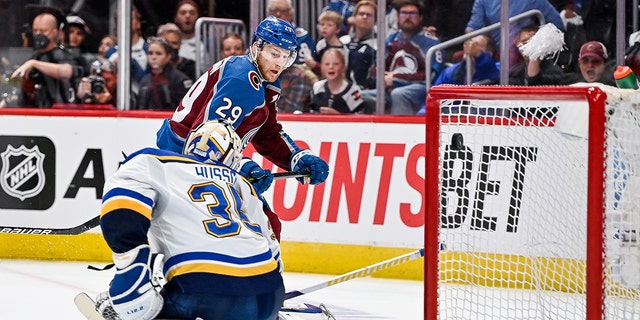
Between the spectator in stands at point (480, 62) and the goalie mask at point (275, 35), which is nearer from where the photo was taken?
the goalie mask at point (275, 35)

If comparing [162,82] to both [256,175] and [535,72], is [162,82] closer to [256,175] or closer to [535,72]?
[535,72]

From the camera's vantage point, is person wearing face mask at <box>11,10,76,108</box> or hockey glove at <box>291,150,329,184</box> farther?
person wearing face mask at <box>11,10,76,108</box>

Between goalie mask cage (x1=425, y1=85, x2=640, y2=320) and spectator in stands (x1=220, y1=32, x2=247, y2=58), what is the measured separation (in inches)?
66.5

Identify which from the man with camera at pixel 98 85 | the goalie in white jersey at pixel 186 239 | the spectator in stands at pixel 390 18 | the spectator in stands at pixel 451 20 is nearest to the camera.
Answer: the goalie in white jersey at pixel 186 239

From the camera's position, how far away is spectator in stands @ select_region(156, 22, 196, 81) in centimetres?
577

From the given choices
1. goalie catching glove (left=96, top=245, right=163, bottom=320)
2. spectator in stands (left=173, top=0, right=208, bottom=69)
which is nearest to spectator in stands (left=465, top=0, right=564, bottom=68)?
spectator in stands (left=173, top=0, right=208, bottom=69)

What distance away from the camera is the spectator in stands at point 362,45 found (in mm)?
5398

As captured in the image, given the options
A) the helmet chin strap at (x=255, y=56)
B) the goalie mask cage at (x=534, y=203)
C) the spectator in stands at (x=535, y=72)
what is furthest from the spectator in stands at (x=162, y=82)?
the helmet chin strap at (x=255, y=56)

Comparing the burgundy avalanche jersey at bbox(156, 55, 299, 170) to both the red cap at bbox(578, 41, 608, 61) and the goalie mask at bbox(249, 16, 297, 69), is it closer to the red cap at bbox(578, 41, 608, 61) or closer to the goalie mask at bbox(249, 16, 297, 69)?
the goalie mask at bbox(249, 16, 297, 69)

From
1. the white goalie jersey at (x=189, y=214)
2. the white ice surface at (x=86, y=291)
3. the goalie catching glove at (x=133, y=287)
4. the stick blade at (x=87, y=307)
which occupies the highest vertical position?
the white goalie jersey at (x=189, y=214)

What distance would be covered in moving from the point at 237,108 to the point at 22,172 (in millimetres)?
2539

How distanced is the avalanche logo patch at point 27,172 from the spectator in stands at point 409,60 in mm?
1819

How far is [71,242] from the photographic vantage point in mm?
5629

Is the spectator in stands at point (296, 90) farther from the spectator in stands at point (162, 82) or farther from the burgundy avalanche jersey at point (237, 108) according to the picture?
the burgundy avalanche jersey at point (237, 108)
